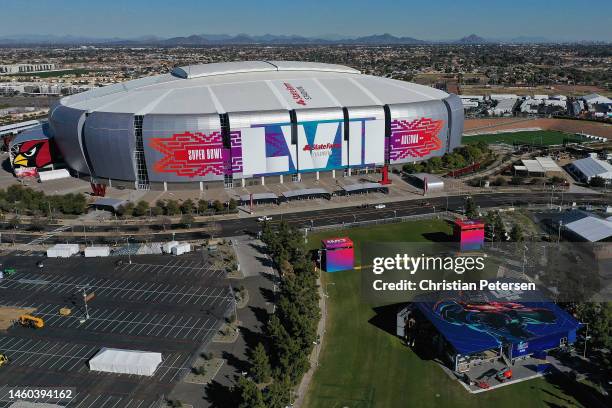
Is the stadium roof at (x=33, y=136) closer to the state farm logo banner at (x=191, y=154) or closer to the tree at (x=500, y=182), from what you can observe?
the state farm logo banner at (x=191, y=154)

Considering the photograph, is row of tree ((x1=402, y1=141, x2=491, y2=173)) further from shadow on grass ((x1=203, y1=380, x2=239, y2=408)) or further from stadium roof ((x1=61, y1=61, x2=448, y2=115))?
shadow on grass ((x1=203, y1=380, x2=239, y2=408))

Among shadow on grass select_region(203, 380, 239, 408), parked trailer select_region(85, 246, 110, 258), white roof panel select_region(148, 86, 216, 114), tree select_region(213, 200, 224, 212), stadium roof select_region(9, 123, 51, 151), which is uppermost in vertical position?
white roof panel select_region(148, 86, 216, 114)

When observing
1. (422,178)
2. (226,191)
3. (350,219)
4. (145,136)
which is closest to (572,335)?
(350,219)

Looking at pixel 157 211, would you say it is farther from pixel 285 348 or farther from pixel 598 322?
pixel 598 322

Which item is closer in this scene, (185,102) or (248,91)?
(185,102)

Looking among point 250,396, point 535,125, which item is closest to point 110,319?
point 250,396

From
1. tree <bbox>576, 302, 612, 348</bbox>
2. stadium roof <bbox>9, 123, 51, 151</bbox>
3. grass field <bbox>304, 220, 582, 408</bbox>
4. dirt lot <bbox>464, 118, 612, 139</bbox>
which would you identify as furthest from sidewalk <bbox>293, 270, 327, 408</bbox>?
dirt lot <bbox>464, 118, 612, 139</bbox>
